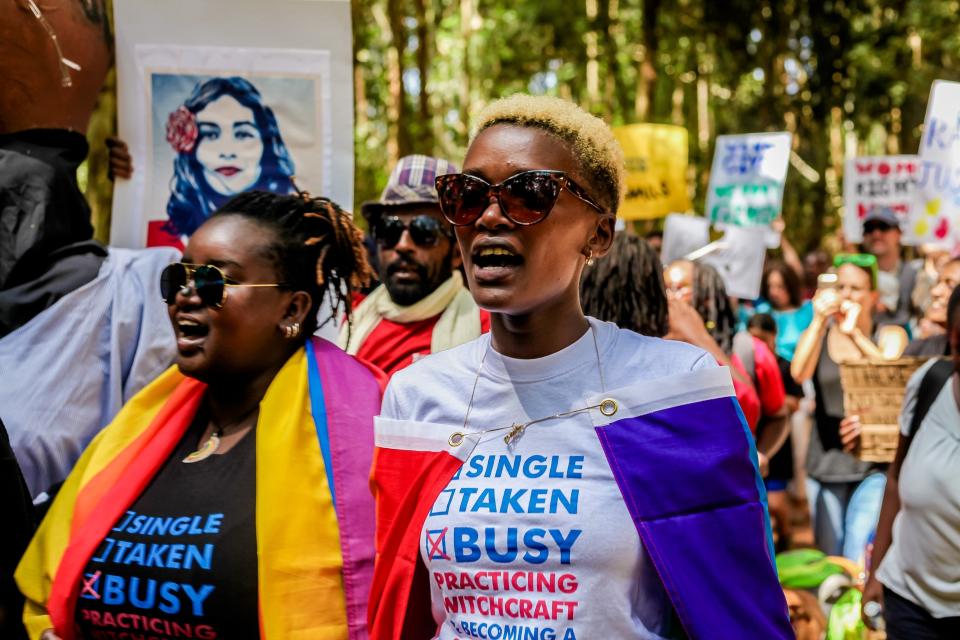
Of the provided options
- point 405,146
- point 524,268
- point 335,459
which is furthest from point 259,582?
point 405,146

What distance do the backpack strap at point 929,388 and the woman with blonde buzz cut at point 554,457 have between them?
209 cm

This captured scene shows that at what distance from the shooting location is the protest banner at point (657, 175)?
975 centimetres

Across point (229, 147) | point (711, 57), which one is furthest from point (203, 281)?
point (711, 57)

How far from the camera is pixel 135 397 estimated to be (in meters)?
3.02

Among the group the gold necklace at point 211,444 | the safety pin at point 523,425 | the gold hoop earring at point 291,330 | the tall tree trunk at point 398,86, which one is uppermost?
Result: the tall tree trunk at point 398,86

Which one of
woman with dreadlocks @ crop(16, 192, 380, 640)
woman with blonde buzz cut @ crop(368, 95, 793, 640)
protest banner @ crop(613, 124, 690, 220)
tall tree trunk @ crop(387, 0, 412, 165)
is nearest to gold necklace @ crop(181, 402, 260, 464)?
woman with dreadlocks @ crop(16, 192, 380, 640)

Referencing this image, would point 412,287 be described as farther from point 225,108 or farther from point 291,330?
point 291,330

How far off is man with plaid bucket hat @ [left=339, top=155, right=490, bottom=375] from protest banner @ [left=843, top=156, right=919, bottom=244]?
7.04m

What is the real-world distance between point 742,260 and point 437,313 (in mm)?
5119

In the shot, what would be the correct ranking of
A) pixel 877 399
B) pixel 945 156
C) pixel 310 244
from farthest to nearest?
pixel 945 156, pixel 877 399, pixel 310 244

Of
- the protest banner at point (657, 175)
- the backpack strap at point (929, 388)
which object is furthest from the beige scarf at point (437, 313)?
the protest banner at point (657, 175)

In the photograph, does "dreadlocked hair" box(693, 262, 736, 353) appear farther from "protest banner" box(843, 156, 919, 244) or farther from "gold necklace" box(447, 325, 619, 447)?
"protest banner" box(843, 156, 919, 244)

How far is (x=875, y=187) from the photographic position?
34.9ft

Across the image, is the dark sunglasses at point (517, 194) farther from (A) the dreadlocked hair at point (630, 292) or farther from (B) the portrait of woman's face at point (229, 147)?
(B) the portrait of woman's face at point (229, 147)
